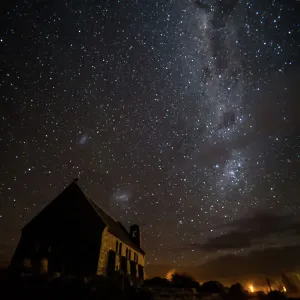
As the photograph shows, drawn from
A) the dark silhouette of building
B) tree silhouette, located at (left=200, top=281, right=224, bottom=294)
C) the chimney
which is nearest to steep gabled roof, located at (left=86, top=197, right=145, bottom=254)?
the dark silhouette of building

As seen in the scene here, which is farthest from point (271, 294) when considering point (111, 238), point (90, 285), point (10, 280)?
point (10, 280)

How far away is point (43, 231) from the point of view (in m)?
23.5

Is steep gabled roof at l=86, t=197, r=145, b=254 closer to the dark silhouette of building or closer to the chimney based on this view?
the dark silhouette of building

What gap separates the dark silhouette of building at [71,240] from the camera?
21234 millimetres

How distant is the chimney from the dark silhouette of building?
51.3 ft

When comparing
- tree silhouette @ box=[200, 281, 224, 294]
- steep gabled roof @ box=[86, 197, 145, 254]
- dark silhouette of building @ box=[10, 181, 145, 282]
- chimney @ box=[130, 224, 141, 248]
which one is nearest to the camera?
dark silhouette of building @ box=[10, 181, 145, 282]

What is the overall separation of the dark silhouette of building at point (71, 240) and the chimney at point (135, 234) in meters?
15.6

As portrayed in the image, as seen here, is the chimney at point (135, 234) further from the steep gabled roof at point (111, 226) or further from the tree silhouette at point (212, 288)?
the tree silhouette at point (212, 288)

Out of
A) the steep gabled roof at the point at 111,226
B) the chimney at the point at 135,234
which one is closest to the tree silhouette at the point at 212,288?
the steep gabled roof at the point at 111,226

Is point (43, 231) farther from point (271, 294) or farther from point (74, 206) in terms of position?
point (271, 294)

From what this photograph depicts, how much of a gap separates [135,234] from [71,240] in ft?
74.4

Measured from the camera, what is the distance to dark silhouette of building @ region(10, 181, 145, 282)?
836 inches

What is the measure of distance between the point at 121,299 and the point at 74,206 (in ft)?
50.7

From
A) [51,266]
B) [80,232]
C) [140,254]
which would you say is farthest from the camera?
[140,254]
